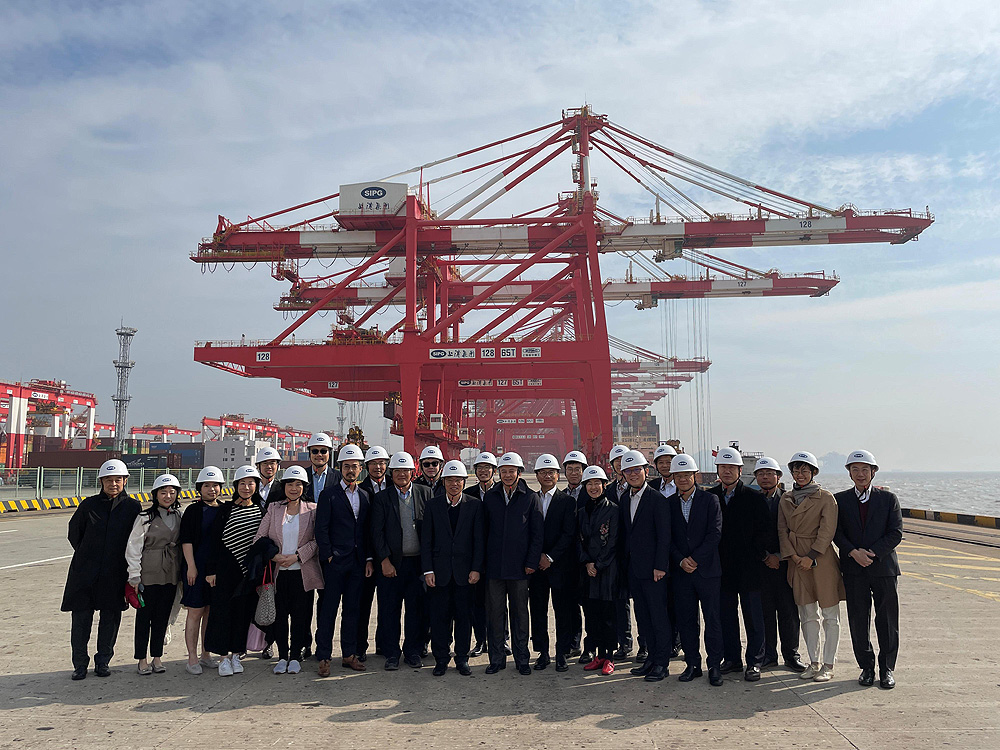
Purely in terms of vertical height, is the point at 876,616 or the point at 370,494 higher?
the point at 370,494

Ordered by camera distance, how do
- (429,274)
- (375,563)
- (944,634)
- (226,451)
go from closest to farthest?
(375,563) < (944,634) < (429,274) < (226,451)

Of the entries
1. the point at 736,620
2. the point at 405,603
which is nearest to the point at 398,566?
the point at 405,603

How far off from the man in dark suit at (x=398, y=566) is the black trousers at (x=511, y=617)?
617 mm

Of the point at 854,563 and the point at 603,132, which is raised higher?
the point at 603,132

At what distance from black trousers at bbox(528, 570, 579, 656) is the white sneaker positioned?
1.77m

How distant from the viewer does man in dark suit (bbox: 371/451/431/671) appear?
5.41 metres

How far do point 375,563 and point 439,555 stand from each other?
541mm

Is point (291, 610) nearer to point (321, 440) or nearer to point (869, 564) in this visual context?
point (321, 440)

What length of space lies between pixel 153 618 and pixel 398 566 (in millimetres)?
1881

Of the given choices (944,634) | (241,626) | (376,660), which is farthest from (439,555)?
(944,634)

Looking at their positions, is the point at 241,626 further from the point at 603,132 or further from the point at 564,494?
the point at 603,132

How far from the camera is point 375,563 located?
548 centimetres

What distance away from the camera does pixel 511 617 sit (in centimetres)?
538

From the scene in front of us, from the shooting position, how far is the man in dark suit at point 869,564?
16.1 feet
